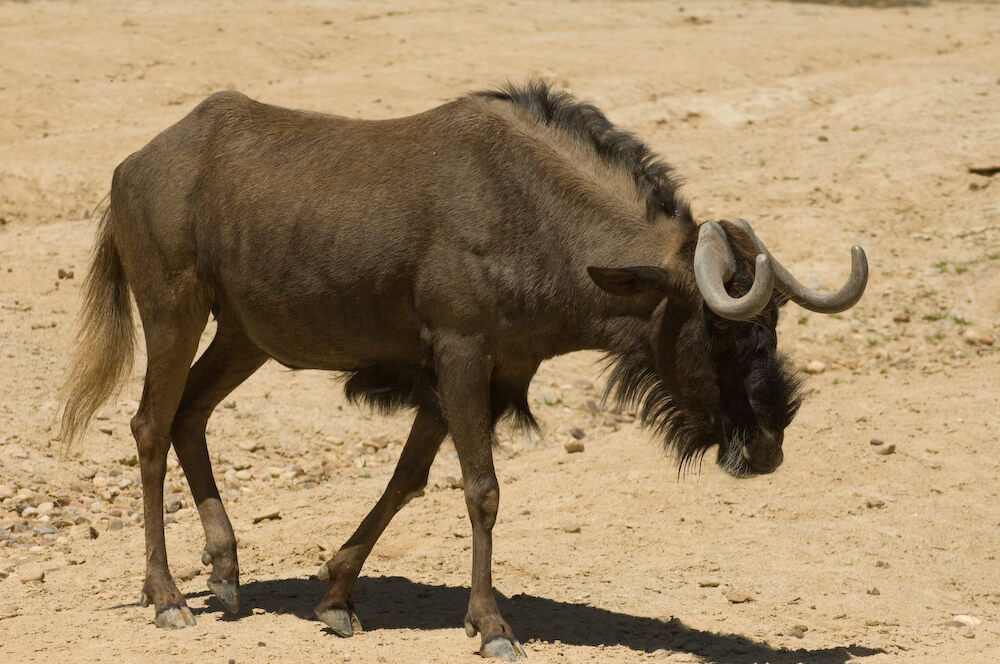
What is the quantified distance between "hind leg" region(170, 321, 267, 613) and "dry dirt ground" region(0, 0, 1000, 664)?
0.53m

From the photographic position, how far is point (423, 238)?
21.0ft

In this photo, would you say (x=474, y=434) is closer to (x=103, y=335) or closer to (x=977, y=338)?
(x=103, y=335)

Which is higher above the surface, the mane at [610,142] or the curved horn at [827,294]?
the mane at [610,142]

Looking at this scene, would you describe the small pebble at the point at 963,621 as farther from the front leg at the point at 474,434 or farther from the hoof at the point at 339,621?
the hoof at the point at 339,621

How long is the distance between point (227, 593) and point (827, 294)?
3295 millimetres

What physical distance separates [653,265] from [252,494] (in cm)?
402

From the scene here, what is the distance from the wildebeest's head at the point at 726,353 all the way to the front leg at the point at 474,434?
0.70 meters

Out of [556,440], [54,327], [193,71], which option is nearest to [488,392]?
[556,440]

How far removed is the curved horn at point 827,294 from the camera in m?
5.86

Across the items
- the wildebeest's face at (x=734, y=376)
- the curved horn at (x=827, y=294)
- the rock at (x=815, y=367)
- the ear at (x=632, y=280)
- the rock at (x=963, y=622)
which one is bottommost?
the rock at (x=815, y=367)

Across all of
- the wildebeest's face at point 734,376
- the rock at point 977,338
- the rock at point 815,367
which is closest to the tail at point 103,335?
the wildebeest's face at point 734,376

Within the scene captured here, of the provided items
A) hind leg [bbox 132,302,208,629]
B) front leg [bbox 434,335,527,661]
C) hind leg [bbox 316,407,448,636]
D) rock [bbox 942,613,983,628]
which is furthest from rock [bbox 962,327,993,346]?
hind leg [bbox 132,302,208,629]

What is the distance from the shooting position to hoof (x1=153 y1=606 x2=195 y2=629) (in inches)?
260

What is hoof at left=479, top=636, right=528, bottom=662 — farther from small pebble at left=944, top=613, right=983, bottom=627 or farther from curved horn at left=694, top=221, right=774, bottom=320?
small pebble at left=944, top=613, right=983, bottom=627
